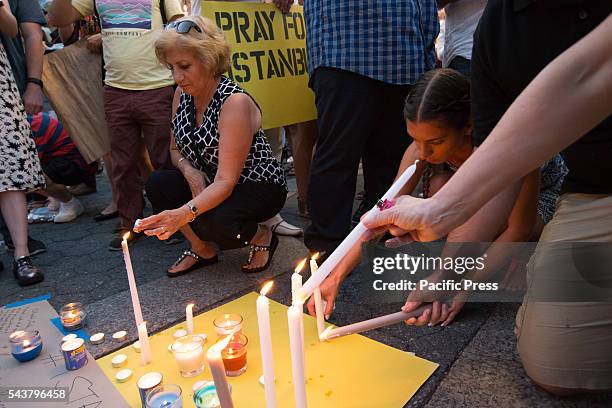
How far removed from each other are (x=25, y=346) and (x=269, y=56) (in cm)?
210

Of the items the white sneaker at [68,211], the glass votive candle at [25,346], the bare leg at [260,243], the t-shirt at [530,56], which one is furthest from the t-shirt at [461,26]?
the white sneaker at [68,211]

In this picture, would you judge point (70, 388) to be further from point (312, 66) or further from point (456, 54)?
point (456, 54)

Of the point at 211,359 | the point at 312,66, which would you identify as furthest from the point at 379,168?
the point at 211,359

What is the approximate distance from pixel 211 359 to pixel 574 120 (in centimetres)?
73

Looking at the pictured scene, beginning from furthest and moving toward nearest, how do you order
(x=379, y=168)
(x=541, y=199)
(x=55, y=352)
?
(x=379, y=168) → (x=541, y=199) → (x=55, y=352)

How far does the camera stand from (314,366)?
4.89 feet

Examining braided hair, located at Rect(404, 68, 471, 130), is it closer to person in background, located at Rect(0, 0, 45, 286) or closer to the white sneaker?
person in background, located at Rect(0, 0, 45, 286)

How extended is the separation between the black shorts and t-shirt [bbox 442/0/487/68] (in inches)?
128

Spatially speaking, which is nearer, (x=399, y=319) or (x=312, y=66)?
(x=399, y=319)

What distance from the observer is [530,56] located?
1.21m

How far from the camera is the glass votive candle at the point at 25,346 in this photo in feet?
5.29

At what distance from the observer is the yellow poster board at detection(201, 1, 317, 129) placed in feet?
9.14

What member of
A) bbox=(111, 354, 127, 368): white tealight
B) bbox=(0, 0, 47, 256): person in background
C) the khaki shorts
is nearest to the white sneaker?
bbox=(0, 0, 47, 256): person in background

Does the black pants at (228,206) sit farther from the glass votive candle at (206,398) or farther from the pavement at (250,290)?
the glass votive candle at (206,398)
